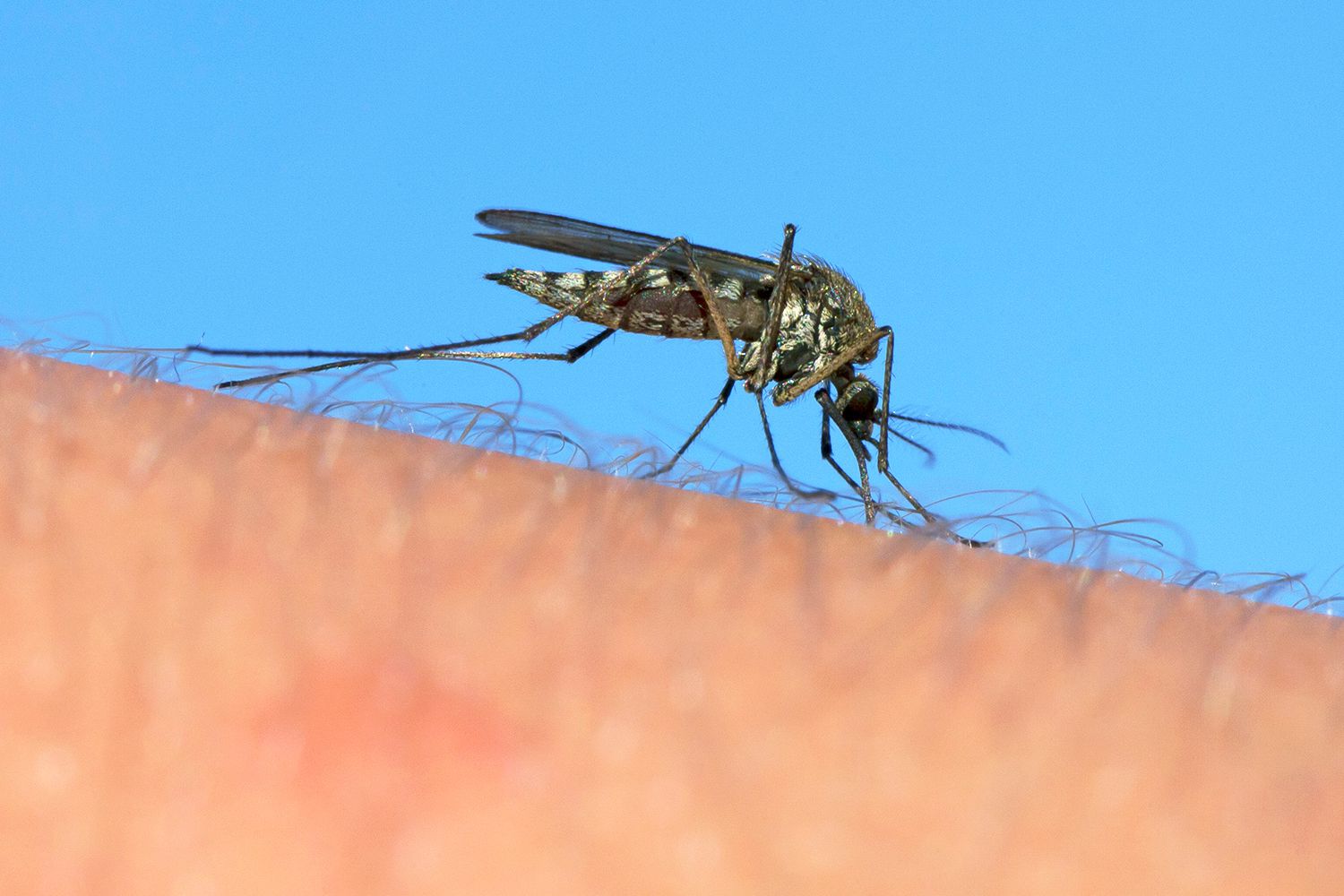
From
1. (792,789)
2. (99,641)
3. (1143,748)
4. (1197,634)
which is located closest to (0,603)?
(99,641)

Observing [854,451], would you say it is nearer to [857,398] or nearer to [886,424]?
[886,424]

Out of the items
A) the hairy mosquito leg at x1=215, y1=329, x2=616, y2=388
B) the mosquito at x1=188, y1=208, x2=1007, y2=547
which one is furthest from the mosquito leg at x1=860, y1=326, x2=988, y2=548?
the hairy mosquito leg at x1=215, y1=329, x2=616, y2=388

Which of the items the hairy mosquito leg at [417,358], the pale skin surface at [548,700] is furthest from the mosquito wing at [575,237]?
the pale skin surface at [548,700]

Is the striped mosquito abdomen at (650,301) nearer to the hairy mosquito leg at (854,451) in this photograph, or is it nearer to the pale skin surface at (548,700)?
the hairy mosquito leg at (854,451)

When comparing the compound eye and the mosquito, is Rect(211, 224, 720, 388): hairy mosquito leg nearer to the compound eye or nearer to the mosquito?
the mosquito

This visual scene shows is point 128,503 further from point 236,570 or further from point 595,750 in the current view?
point 595,750

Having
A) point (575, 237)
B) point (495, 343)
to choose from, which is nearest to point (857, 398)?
point (575, 237)
